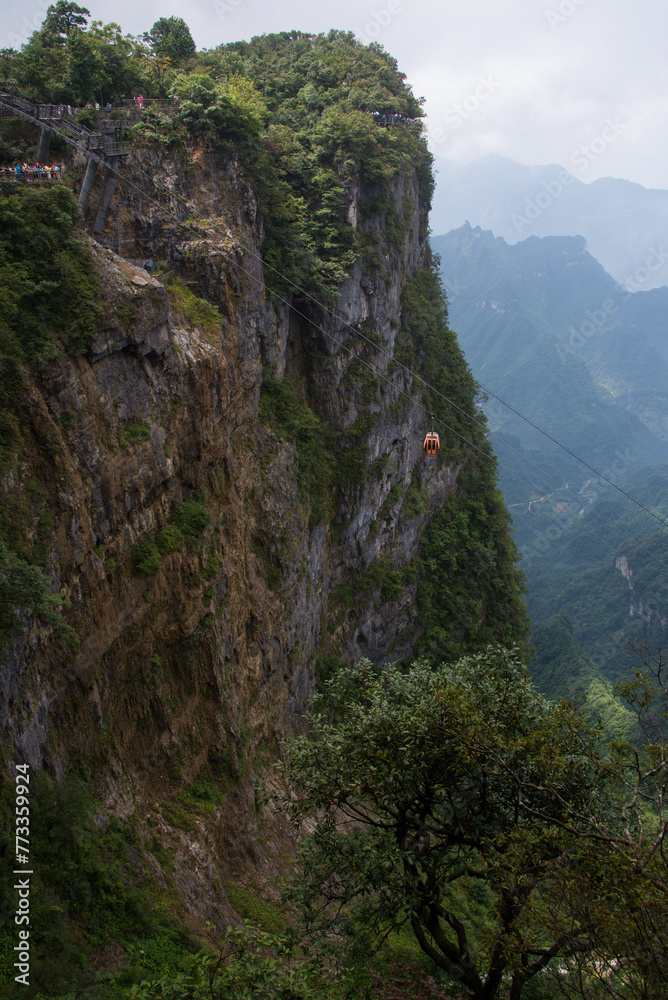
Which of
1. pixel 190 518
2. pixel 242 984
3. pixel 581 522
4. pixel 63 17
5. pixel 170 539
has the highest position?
pixel 581 522

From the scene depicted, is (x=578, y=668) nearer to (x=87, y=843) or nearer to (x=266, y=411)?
(x=266, y=411)

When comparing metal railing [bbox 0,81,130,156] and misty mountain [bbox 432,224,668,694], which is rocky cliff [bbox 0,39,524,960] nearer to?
metal railing [bbox 0,81,130,156]

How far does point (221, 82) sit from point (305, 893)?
76.7ft

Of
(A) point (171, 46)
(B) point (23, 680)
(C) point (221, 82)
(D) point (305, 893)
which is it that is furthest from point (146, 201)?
(D) point (305, 893)

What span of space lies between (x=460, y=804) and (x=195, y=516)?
30.0ft

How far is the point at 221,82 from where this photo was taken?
21.5 metres

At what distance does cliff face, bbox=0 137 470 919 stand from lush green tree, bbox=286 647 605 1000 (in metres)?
4.40

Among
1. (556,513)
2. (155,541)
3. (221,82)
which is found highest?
(556,513)

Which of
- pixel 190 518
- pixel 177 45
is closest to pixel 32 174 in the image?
pixel 190 518

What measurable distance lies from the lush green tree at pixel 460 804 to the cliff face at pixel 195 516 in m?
4.40

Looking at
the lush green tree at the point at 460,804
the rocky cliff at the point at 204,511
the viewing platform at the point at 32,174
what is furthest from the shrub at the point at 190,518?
the viewing platform at the point at 32,174

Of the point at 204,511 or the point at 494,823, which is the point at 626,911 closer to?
the point at 494,823

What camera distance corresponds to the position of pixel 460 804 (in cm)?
879

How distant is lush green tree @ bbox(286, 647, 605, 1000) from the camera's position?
7.07 m
